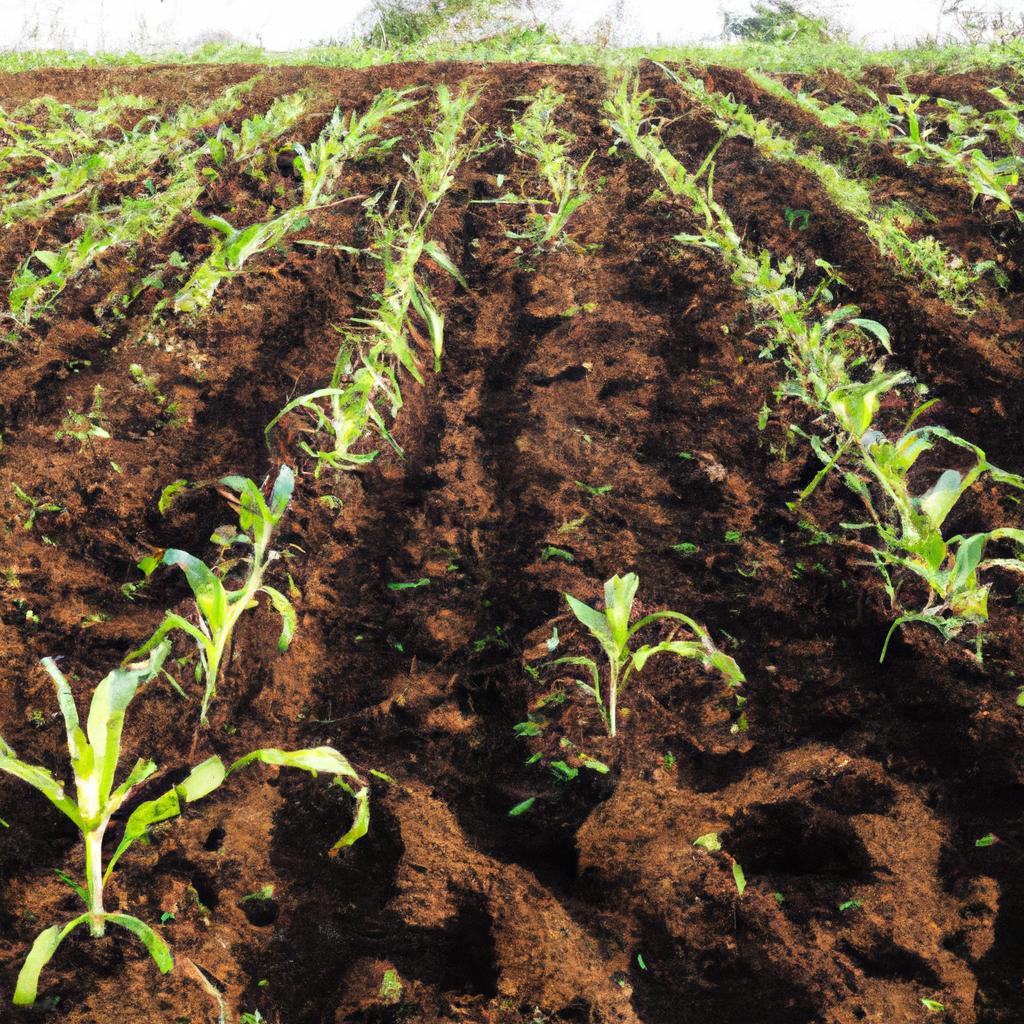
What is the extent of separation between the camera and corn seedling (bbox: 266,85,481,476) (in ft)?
6.42

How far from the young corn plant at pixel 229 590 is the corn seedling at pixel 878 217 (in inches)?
89.2

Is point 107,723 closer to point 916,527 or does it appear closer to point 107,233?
point 916,527

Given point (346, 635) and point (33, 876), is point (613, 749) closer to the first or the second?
point (346, 635)

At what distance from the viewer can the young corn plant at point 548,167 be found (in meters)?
2.82

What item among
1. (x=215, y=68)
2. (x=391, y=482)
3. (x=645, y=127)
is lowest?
(x=391, y=482)

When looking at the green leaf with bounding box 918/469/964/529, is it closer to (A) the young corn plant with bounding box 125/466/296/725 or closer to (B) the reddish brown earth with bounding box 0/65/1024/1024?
(B) the reddish brown earth with bounding box 0/65/1024/1024

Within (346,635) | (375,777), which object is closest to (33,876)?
(375,777)

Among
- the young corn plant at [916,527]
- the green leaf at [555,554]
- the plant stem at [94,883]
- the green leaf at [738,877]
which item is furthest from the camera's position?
the green leaf at [555,554]

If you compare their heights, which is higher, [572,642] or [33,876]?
[572,642]

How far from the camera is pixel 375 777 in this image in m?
1.42

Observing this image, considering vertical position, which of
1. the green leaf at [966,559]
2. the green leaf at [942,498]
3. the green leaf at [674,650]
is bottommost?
the green leaf at [674,650]

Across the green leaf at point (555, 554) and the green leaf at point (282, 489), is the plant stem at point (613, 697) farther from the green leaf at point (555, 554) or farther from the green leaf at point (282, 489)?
the green leaf at point (282, 489)

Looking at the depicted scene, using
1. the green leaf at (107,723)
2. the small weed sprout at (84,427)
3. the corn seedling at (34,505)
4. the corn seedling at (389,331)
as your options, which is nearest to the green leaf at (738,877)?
the green leaf at (107,723)

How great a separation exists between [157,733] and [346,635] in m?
0.41
